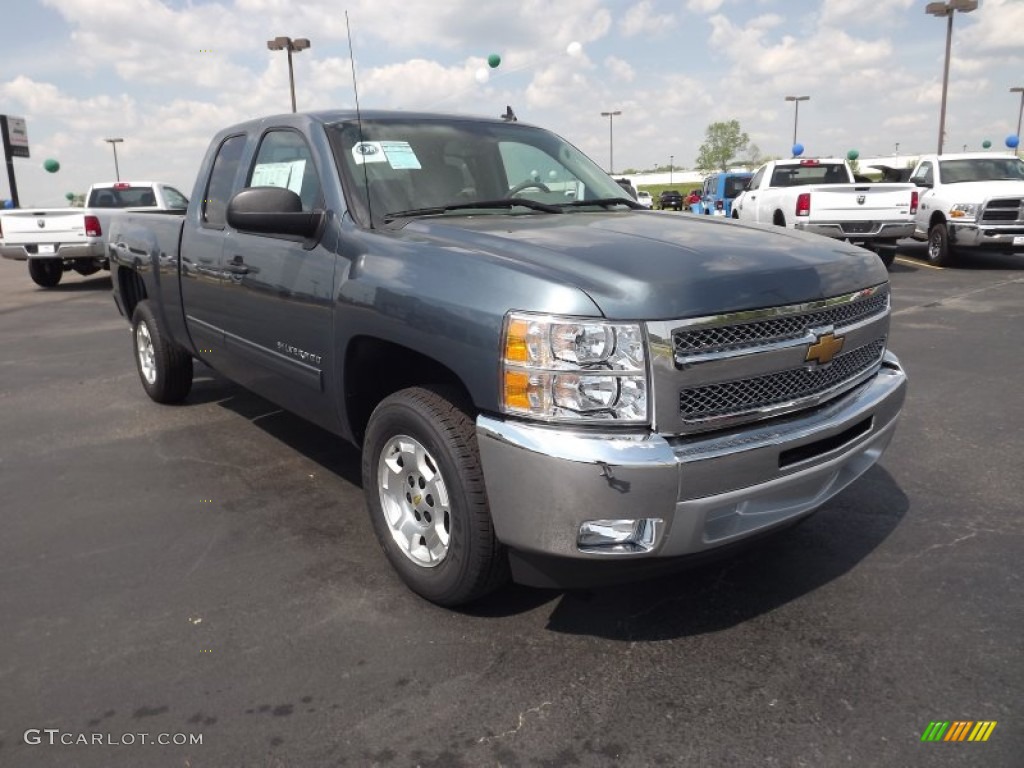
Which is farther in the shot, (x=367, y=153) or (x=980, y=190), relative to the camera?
(x=980, y=190)

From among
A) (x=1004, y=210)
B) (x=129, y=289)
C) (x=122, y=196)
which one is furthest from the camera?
(x=122, y=196)

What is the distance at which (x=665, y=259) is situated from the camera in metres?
2.63

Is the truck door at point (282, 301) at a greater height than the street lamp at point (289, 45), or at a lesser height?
lesser

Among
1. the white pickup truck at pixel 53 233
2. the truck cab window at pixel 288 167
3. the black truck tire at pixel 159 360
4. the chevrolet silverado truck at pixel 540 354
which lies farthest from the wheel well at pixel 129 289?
the white pickup truck at pixel 53 233

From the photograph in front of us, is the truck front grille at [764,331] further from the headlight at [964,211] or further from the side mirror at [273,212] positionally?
the headlight at [964,211]

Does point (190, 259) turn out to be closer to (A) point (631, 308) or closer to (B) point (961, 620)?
(A) point (631, 308)

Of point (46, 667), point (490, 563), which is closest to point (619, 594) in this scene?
point (490, 563)

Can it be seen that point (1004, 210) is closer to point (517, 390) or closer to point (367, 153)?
point (367, 153)

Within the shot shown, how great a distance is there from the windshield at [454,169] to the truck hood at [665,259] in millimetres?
258

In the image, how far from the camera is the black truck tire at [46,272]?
47.9 feet

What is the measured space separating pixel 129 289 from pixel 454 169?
149 inches

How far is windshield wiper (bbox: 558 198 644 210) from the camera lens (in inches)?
155

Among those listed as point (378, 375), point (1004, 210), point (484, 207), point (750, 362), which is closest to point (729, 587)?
point (750, 362)

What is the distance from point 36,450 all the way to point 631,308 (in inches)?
172
